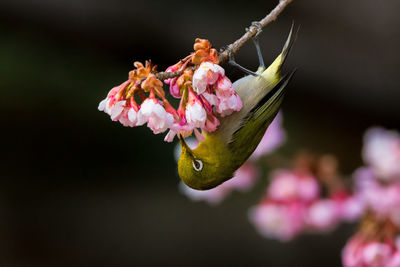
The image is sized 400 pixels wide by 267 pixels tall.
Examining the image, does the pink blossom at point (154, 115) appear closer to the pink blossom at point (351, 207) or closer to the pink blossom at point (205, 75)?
the pink blossom at point (205, 75)

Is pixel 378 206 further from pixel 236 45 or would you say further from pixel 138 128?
pixel 138 128

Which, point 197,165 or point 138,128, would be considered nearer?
point 197,165

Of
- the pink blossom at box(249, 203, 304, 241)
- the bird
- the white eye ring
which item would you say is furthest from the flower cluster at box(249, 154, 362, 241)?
the white eye ring

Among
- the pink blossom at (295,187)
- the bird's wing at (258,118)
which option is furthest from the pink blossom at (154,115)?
the pink blossom at (295,187)

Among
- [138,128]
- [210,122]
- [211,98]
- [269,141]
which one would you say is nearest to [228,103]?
[211,98]

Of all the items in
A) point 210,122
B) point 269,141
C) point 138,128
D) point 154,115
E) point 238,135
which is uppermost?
point 138,128

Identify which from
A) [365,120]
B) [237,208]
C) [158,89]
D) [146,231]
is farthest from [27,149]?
[158,89]

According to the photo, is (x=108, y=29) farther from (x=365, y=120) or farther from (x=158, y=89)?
(x=158, y=89)
